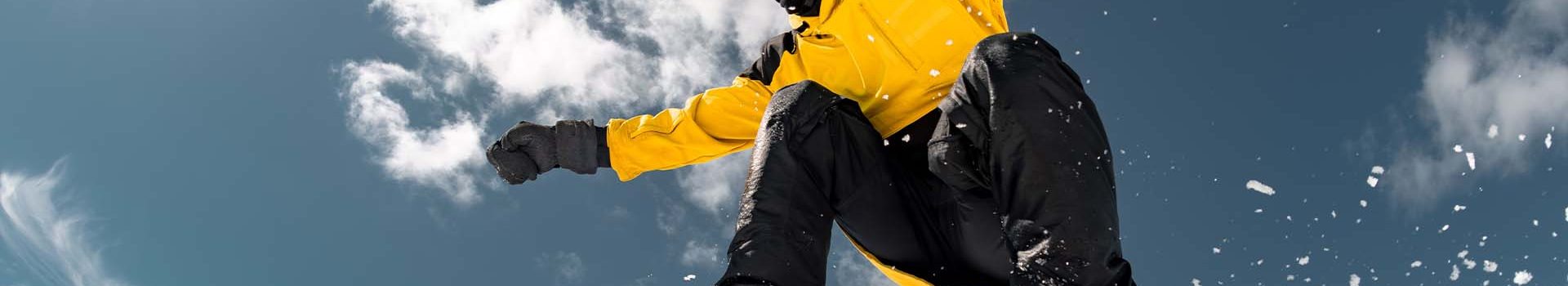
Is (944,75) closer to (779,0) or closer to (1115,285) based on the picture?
(779,0)

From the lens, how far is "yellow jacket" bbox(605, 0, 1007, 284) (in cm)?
394

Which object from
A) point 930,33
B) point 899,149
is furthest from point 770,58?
point 899,149

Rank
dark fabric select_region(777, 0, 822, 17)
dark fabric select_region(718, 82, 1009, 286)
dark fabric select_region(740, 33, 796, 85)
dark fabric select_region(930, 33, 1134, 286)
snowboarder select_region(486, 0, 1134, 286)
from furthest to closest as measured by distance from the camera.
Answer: dark fabric select_region(740, 33, 796, 85) < dark fabric select_region(777, 0, 822, 17) < dark fabric select_region(718, 82, 1009, 286) < snowboarder select_region(486, 0, 1134, 286) < dark fabric select_region(930, 33, 1134, 286)

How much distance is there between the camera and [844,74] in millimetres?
4223

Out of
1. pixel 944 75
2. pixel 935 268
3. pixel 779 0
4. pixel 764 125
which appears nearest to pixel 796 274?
pixel 764 125

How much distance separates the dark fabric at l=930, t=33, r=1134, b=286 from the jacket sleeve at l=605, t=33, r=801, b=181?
173 cm

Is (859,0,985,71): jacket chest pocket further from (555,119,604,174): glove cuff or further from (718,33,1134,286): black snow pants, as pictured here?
(555,119,604,174): glove cuff

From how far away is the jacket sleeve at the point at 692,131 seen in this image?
438 cm

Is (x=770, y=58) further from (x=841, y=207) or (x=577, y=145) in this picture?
(x=841, y=207)

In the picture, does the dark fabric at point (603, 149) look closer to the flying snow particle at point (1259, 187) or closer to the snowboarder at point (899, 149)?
the snowboarder at point (899, 149)

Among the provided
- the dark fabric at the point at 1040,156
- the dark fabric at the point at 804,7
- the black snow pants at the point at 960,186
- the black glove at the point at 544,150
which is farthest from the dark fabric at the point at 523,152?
the dark fabric at the point at 1040,156

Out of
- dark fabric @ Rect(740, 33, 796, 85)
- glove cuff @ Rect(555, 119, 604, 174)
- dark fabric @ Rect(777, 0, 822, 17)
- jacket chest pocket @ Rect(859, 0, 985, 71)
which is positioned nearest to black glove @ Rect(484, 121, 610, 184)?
glove cuff @ Rect(555, 119, 604, 174)

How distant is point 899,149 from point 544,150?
1.46 metres

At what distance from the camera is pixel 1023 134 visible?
2514 mm
